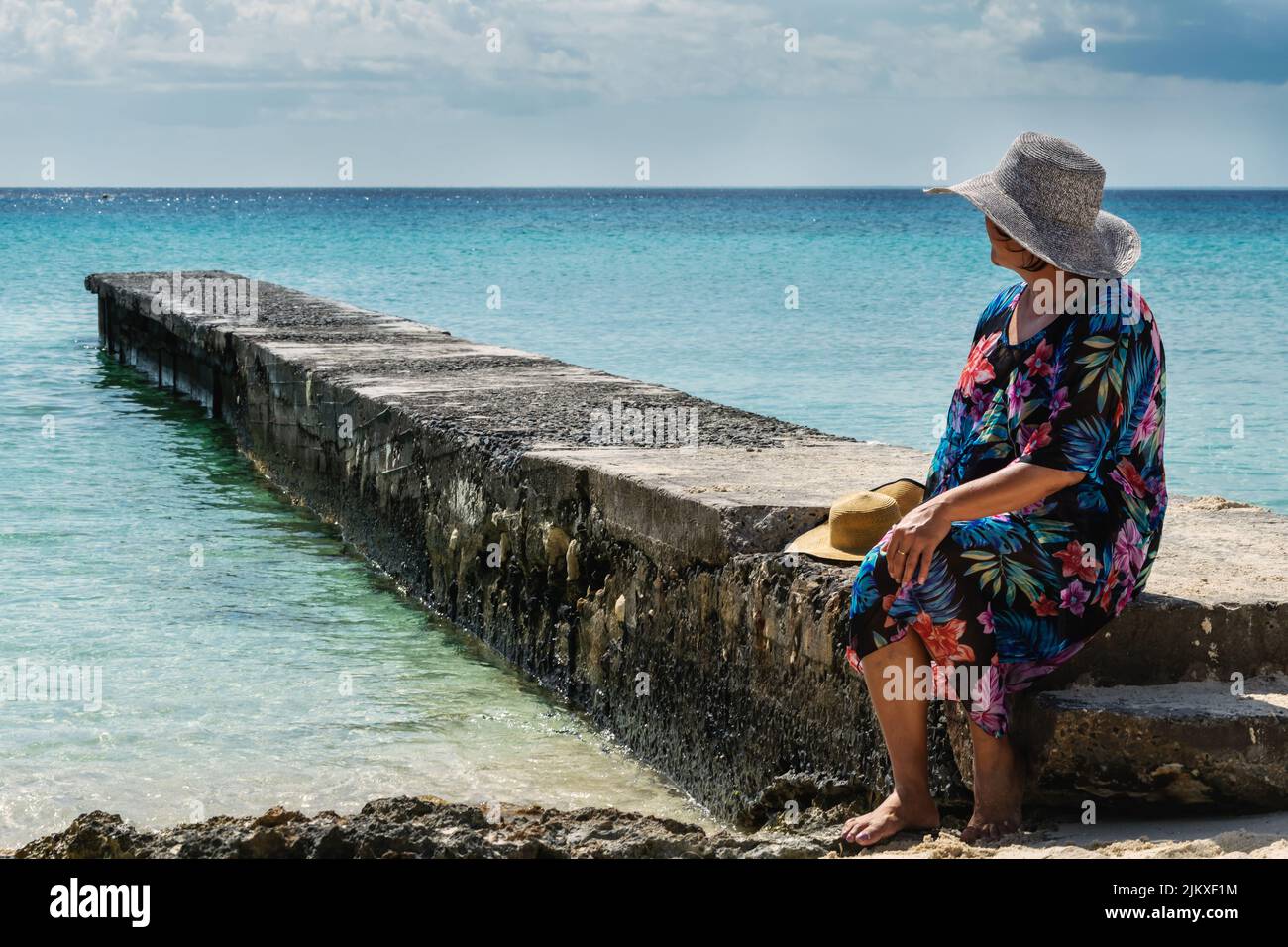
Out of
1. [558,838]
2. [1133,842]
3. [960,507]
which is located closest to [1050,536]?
[960,507]

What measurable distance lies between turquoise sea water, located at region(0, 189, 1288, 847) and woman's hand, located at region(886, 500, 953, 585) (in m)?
1.82

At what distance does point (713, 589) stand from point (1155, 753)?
1.58m

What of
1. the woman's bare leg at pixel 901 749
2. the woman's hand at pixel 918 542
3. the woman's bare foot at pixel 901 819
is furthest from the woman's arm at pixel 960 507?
the woman's bare foot at pixel 901 819

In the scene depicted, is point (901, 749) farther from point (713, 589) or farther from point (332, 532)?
point (332, 532)

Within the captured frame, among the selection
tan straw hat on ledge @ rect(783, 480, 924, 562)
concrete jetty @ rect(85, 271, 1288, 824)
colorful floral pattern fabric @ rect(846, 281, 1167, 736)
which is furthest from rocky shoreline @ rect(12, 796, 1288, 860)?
tan straw hat on ledge @ rect(783, 480, 924, 562)

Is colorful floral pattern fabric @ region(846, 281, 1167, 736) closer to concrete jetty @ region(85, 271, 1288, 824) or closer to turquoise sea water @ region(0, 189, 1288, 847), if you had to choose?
Answer: concrete jetty @ region(85, 271, 1288, 824)

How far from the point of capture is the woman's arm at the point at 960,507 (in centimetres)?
313

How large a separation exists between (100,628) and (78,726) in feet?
4.21

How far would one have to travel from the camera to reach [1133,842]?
3.15 m

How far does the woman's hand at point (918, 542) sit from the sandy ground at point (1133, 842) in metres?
0.55

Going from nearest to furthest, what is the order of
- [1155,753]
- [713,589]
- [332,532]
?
[1155,753]
[713,589]
[332,532]
